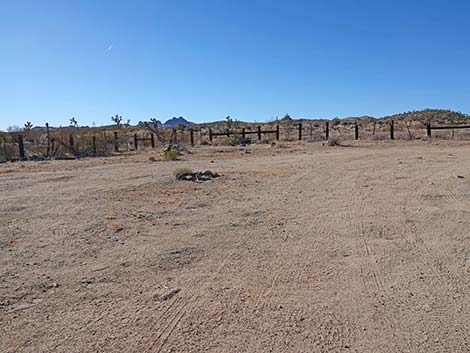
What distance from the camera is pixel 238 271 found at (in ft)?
23.0

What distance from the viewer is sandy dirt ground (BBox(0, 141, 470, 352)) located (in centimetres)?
507

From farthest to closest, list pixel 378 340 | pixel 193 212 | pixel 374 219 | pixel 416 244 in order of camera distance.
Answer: pixel 193 212 < pixel 374 219 < pixel 416 244 < pixel 378 340

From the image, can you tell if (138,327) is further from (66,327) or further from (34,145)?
(34,145)

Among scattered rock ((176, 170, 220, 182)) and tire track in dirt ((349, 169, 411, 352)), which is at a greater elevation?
scattered rock ((176, 170, 220, 182))

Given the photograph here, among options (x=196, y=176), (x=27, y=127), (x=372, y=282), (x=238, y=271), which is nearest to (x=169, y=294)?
(x=238, y=271)

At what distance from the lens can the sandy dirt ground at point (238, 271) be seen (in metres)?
5.07

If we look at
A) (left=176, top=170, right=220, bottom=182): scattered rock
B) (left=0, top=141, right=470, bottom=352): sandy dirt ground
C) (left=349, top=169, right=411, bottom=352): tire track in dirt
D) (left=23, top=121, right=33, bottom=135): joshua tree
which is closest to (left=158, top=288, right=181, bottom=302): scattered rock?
(left=0, top=141, right=470, bottom=352): sandy dirt ground

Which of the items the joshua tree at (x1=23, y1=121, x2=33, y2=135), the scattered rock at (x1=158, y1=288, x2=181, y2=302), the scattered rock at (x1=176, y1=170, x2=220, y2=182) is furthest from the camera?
the joshua tree at (x1=23, y1=121, x2=33, y2=135)

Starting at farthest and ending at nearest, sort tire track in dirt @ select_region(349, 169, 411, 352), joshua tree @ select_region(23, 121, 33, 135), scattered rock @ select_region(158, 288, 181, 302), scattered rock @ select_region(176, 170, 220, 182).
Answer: joshua tree @ select_region(23, 121, 33, 135)
scattered rock @ select_region(176, 170, 220, 182)
scattered rock @ select_region(158, 288, 181, 302)
tire track in dirt @ select_region(349, 169, 411, 352)

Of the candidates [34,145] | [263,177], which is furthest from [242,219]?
[34,145]

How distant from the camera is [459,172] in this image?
55.6 feet

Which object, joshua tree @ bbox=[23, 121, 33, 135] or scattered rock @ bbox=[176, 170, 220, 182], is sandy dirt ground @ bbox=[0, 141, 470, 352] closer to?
scattered rock @ bbox=[176, 170, 220, 182]

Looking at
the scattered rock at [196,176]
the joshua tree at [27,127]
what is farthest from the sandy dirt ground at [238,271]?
the joshua tree at [27,127]

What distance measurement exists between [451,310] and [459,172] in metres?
12.5
